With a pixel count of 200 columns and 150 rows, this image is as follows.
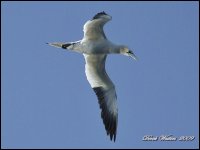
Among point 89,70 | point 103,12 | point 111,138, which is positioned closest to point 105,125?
point 111,138

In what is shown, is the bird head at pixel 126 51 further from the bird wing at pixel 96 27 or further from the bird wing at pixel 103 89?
the bird wing at pixel 103 89

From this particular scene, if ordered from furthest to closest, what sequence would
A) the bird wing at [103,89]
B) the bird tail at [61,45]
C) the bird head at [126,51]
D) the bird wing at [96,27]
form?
the bird wing at [103,89] → the bird head at [126,51] → the bird tail at [61,45] → the bird wing at [96,27]

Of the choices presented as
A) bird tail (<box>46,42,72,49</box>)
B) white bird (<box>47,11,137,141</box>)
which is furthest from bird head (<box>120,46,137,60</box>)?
bird tail (<box>46,42,72,49</box>)

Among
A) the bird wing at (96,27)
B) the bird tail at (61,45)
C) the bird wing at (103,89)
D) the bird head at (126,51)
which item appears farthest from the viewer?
the bird wing at (103,89)

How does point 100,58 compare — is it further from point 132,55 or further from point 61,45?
point 61,45

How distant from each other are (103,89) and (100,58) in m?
1.07

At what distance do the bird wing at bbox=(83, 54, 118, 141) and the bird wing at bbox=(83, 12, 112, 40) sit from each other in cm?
87

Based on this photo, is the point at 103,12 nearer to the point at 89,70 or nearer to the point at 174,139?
the point at 89,70

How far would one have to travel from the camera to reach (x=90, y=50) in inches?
722

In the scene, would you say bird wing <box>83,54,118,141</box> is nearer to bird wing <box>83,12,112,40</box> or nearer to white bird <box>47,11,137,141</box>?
white bird <box>47,11,137,141</box>

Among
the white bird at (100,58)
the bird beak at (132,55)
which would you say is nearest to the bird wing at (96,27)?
the white bird at (100,58)

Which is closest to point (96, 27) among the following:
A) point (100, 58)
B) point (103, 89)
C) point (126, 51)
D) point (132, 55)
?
point (126, 51)

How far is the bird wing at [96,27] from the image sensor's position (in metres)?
17.7

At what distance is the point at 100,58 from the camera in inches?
757
